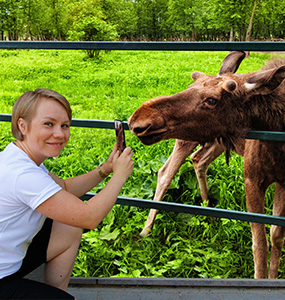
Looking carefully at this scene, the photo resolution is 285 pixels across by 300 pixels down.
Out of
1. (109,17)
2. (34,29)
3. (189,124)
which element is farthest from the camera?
(34,29)

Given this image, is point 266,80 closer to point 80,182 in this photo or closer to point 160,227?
point 80,182

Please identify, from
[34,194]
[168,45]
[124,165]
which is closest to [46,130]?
[34,194]

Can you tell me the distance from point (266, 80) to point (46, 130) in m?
1.23

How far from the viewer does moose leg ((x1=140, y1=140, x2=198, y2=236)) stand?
313cm

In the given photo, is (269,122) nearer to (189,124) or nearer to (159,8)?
(189,124)

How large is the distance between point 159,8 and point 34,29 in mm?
15361

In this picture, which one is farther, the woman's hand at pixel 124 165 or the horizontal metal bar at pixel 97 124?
the horizontal metal bar at pixel 97 124

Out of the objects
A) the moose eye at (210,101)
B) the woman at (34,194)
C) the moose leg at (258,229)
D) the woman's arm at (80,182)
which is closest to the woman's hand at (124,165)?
the woman at (34,194)

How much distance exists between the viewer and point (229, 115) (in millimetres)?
2291

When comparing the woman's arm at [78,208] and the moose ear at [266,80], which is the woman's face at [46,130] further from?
the moose ear at [266,80]

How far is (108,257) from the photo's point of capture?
302 centimetres

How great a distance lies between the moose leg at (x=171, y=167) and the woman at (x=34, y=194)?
138 cm

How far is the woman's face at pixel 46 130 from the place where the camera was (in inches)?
64.2

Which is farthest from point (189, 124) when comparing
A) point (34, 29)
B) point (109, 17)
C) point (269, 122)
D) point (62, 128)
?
point (34, 29)
